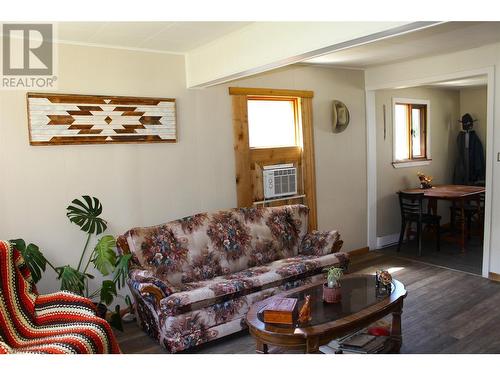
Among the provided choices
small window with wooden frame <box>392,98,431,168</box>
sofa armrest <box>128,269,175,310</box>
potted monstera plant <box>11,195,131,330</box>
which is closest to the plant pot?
sofa armrest <box>128,269,175,310</box>

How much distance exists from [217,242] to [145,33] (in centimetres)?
182

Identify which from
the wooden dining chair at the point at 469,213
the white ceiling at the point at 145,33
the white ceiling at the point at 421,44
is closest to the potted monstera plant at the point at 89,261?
the white ceiling at the point at 145,33

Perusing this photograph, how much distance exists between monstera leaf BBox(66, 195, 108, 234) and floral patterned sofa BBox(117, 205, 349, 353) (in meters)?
0.24

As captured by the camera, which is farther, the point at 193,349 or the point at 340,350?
the point at 193,349

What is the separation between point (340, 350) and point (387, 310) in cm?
40

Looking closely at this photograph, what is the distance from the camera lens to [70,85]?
3.49 meters

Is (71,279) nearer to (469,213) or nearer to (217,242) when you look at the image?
(217,242)

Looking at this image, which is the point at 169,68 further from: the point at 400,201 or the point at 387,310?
the point at 400,201

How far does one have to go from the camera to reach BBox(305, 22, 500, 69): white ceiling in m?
3.59

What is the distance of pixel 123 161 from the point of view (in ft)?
12.4

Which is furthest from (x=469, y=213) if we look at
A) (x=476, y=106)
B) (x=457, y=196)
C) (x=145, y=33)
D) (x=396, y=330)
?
(x=145, y=33)

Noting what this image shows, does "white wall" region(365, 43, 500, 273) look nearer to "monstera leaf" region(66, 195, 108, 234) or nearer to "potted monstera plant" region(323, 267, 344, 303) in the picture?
"potted monstera plant" region(323, 267, 344, 303)
